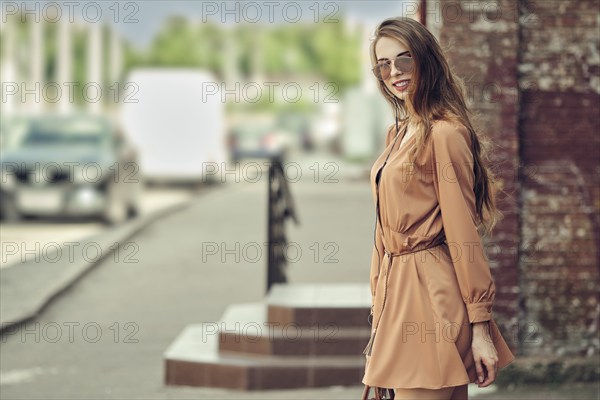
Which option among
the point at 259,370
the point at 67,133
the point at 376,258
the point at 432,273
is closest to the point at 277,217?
the point at 259,370

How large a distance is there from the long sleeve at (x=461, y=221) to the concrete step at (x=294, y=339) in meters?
3.90

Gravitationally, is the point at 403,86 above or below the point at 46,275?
above

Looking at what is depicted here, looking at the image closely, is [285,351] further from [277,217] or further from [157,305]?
[157,305]

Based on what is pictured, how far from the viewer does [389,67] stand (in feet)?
12.7

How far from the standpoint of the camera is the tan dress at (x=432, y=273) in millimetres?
3729

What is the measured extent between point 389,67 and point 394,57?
0.05m

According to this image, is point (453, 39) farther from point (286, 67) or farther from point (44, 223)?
point (286, 67)

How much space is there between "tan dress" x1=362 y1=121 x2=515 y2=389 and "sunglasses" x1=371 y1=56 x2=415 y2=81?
215 mm

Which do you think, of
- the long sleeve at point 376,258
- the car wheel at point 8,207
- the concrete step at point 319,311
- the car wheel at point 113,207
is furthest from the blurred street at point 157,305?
the long sleeve at point 376,258

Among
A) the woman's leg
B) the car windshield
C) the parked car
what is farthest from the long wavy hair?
the car windshield

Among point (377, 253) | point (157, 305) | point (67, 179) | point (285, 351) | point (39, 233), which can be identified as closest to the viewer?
point (377, 253)

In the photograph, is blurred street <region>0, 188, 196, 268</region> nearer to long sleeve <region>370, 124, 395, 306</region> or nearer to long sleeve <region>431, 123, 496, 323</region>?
long sleeve <region>370, 124, 395, 306</region>

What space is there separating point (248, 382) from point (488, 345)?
3.90 metres

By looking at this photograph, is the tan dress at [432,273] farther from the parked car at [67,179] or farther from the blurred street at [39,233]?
the parked car at [67,179]
